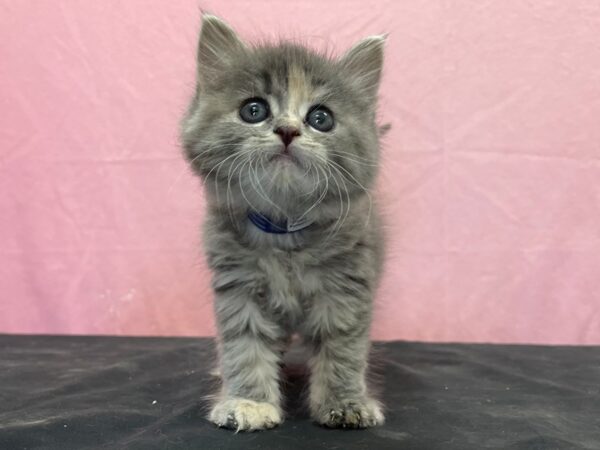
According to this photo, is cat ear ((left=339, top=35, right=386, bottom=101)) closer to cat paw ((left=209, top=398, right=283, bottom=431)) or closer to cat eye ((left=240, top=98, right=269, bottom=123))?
cat eye ((left=240, top=98, right=269, bottom=123))

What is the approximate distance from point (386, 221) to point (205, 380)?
752mm

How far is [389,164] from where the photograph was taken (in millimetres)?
2498

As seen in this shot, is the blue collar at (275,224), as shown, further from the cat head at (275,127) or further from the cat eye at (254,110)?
the cat eye at (254,110)

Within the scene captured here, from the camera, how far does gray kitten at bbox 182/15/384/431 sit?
4.88 ft

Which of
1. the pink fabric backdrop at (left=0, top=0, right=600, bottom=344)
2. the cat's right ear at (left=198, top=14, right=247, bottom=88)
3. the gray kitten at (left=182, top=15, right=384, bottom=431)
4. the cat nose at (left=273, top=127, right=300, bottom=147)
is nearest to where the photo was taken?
the cat nose at (left=273, top=127, right=300, bottom=147)

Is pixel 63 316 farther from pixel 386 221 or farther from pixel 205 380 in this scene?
pixel 386 221

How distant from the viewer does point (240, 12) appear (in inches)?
99.1

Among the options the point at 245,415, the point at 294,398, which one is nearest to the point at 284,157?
the point at 245,415

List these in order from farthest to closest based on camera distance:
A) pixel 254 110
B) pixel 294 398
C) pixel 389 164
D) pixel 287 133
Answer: pixel 389 164
pixel 294 398
pixel 254 110
pixel 287 133

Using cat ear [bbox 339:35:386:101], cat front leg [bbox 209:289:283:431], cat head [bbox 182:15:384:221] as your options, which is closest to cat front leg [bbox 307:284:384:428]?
cat front leg [bbox 209:289:283:431]

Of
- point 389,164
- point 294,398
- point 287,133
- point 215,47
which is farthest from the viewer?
point 389,164

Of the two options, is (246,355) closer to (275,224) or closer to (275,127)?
(275,224)

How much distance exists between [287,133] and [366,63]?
435 millimetres

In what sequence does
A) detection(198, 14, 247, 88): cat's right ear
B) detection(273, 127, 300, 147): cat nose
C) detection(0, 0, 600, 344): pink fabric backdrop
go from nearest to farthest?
detection(273, 127, 300, 147): cat nose < detection(198, 14, 247, 88): cat's right ear < detection(0, 0, 600, 344): pink fabric backdrop
